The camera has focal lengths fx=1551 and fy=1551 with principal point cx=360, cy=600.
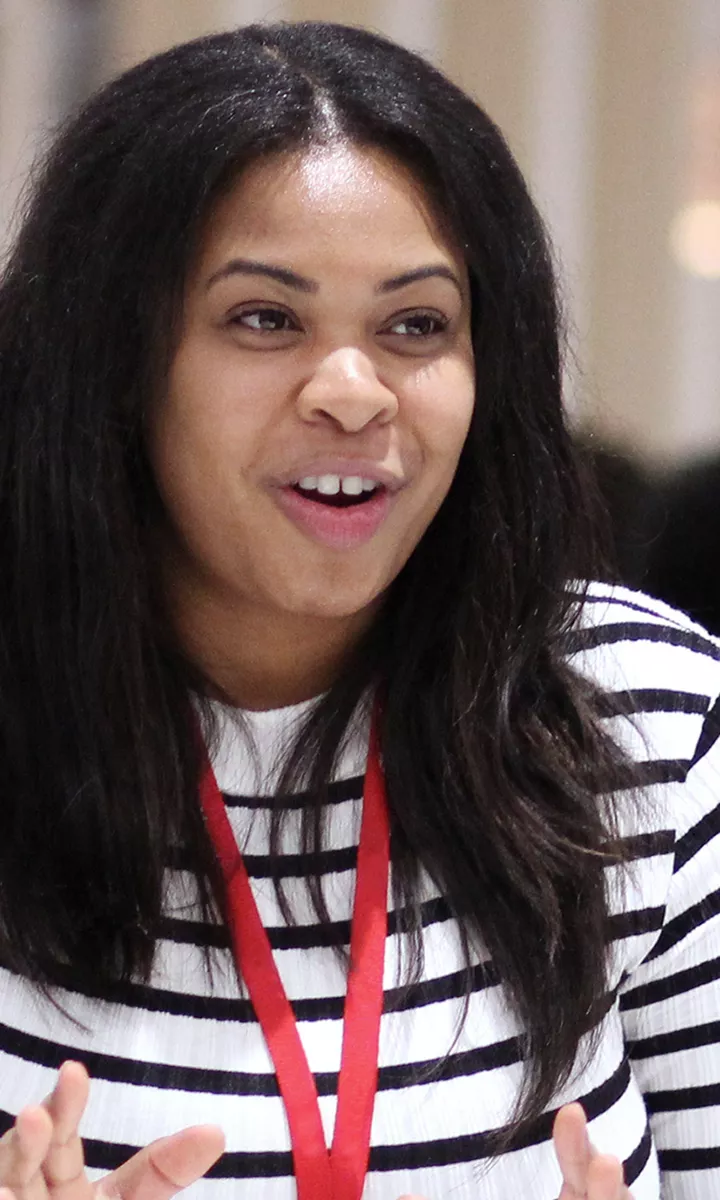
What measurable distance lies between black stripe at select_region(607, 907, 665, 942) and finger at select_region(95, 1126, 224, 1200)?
1.36ft

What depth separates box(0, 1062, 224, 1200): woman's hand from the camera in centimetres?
98

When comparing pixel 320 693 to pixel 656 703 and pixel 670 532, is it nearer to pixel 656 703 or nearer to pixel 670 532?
pixel 656 703

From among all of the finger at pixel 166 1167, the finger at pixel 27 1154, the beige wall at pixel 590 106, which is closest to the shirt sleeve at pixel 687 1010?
the finger at pixel 166 1167

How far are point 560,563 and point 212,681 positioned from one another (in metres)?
0.33

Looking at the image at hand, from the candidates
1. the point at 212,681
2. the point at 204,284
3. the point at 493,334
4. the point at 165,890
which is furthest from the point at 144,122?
the point at 165,890

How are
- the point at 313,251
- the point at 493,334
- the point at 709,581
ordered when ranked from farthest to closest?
1. the point at 709,581
2. the point at 493,334
3. the point at 313,251

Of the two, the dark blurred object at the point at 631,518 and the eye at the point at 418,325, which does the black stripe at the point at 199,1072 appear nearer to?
the eye at the point at 418,325

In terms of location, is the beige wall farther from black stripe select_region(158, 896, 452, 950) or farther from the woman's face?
black stripe select_region(158, 896, 452, 950)

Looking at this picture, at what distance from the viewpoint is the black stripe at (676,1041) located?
1.32 metres

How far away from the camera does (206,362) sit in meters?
1.22

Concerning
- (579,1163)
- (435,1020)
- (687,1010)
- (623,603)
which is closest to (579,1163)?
(579,1163)

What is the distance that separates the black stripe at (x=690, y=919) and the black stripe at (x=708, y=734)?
0.12 metres

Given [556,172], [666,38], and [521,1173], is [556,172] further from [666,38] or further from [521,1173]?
[521,1173]

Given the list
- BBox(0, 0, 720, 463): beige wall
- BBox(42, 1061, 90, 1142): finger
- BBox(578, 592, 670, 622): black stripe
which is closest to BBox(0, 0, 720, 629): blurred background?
BBox(0, 0, 720, 463): beige wall
